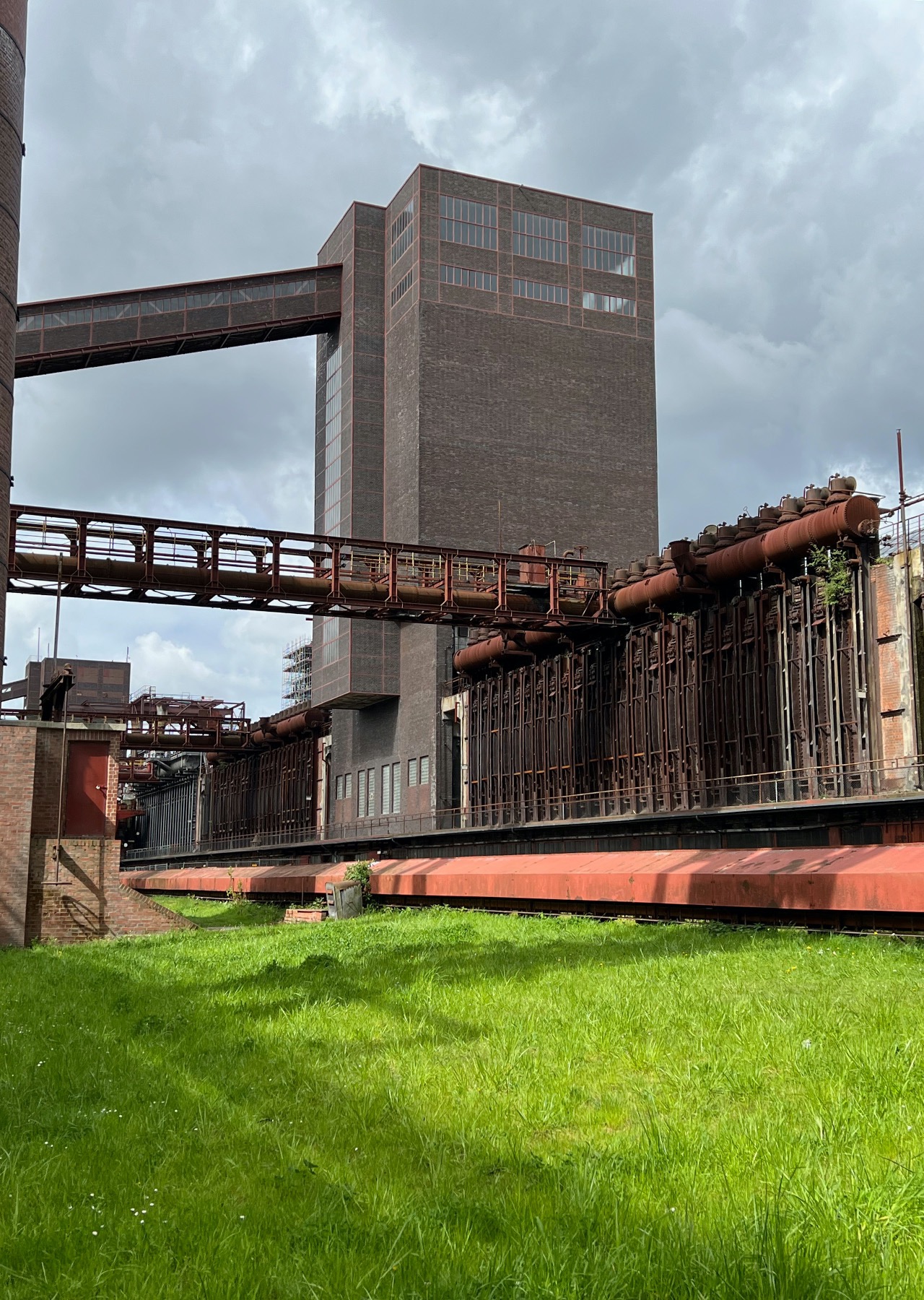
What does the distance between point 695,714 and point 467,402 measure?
84.3 ft

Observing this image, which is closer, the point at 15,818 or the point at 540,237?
the point at 15,818

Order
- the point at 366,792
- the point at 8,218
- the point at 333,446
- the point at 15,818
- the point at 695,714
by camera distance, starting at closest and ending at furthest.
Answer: the point at 15,818 → the point at 8,218 → the point at 695,714 → the point at 366,792 → the point at 333,446

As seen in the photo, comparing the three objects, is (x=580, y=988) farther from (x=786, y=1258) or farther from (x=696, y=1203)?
(x=786, y=1258)

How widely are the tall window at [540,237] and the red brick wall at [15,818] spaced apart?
128 ft

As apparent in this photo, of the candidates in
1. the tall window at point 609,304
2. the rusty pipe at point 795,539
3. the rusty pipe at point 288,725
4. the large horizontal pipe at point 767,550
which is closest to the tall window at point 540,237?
the tall window at point 609,304

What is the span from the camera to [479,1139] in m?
6.43

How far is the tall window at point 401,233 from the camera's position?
53.9 meters

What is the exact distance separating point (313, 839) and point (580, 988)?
1912 inches

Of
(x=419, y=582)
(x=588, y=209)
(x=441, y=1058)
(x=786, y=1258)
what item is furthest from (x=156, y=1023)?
(x=588, y=209)

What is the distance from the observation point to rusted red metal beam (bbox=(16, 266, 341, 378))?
50.6 meters

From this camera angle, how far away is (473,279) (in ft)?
178

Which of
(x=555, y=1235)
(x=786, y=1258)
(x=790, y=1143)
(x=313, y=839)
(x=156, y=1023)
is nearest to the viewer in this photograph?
(x=786, y=1258)

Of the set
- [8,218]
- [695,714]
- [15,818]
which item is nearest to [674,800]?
[695,714]

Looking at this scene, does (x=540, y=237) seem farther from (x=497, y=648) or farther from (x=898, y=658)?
(x=898, y=658)
